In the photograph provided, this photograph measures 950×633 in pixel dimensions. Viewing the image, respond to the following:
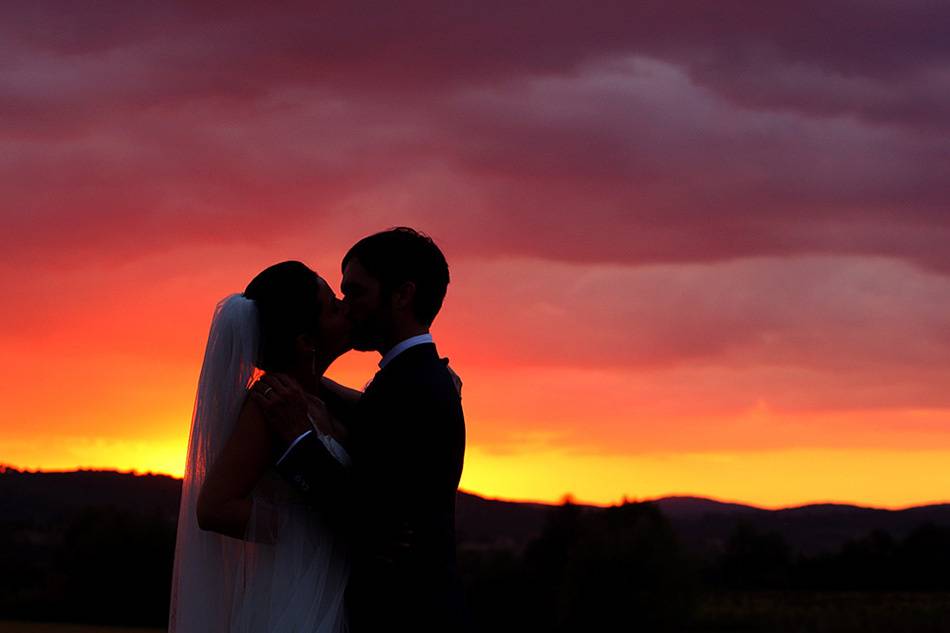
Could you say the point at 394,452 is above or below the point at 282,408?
below

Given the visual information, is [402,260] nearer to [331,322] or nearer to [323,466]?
[331,322]

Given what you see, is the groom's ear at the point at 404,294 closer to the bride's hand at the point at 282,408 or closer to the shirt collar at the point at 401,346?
the shirt collar at the point at 401,346

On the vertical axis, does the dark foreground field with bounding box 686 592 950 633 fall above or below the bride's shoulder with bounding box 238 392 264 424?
below

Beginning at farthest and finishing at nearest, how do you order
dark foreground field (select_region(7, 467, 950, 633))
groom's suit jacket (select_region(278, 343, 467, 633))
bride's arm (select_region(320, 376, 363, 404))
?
dark foreground field (select_region(7, 467, 950, 633)) → bride's arm (select_region(320, 376, 363, 404)) → groom's suit jacket (select_region(278, 343, 467, 633))

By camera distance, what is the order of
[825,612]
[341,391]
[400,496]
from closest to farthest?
[400,496], [341,391], [825,612]

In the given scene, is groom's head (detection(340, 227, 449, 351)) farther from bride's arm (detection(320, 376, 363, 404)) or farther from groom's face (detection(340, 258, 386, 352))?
bride's arm (detection(320, 376, 363, 404))

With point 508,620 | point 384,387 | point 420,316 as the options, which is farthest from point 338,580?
point 508,620

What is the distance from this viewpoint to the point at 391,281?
17.7 ft

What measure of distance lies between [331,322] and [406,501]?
2.93ft

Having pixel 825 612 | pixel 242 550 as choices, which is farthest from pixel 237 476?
pixel 825 612

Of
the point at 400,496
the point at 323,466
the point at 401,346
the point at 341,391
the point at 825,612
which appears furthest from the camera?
the point at 825,612

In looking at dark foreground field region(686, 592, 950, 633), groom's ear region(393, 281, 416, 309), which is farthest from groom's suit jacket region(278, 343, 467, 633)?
dark foreground field region(686, 592, 950, 633)

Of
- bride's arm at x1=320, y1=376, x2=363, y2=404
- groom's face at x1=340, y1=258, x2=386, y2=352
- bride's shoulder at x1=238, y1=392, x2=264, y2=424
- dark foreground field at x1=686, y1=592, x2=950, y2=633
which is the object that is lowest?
dark foreground field at x1=686, y1=592, x2=950, y2=633

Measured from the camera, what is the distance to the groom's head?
5375mm
